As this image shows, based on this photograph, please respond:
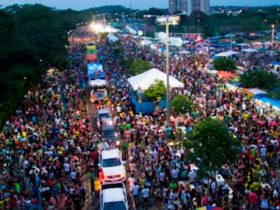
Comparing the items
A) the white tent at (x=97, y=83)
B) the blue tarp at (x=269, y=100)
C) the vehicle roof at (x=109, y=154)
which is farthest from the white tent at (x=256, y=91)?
the vehicle roof at (x=109, y=154)

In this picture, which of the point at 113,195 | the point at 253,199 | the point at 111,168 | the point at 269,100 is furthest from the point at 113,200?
the point at 269,100

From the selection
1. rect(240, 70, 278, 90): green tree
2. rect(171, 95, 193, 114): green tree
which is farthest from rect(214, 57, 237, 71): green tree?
rect(171, 95, 193, 114): green tree

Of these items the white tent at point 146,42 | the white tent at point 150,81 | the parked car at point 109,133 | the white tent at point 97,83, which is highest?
the white tent at point 150,81

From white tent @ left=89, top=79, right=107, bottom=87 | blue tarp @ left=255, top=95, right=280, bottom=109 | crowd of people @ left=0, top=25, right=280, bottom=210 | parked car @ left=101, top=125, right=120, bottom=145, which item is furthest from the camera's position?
white tent @ left=89, top=79, right=107, bottom=87

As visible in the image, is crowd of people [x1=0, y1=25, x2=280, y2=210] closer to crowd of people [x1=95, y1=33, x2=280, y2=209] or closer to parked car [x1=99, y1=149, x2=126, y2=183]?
crowd of people [x1=95, y1=33, x2=280, y2=209]

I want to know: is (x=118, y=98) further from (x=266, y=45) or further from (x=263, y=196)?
(x=266, y=45)

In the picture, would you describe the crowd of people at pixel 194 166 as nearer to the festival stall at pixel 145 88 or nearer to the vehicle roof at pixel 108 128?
the vehicle roof at pixel 108 128

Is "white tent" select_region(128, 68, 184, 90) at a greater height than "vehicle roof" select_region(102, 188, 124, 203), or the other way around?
"white tent" select_region(128, 68, 184, 90)
